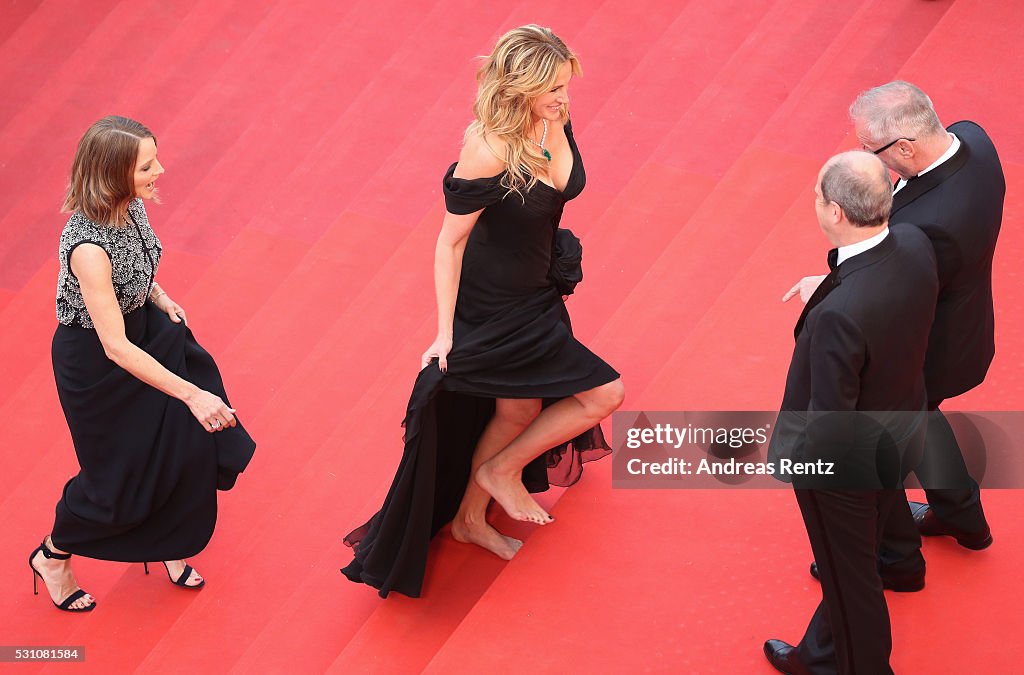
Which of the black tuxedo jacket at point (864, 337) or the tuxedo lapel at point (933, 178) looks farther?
the tuxedo lapel at point (933, 178)

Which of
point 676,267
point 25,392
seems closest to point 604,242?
point 676,267

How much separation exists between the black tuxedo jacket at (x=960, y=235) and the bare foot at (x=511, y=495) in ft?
3.90

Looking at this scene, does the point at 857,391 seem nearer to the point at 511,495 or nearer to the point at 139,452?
the point at 511,495

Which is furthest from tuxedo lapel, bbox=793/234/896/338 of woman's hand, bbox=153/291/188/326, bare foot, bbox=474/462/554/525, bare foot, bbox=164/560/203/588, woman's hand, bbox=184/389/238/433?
bare foot, bbox=164/560/203/588

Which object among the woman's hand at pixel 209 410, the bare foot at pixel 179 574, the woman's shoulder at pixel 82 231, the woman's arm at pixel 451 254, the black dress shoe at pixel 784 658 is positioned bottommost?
the bare foot at pixel 179 574

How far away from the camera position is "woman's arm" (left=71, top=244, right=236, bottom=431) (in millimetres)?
3205

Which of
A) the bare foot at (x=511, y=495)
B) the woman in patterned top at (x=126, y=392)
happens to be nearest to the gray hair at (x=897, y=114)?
the bare foot at (x=511, y=495)

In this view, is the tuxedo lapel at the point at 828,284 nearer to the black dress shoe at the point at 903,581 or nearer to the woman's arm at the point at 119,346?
the black dress shoe at the point at 903,581

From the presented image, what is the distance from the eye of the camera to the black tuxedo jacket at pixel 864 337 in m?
2.50

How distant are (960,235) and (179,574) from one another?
266 centimetres

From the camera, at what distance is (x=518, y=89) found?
2969 mm

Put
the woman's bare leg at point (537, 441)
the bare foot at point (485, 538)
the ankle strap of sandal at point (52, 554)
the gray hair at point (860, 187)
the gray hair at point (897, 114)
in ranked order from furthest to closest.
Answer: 1. the ankle strap of sandal at point (52, 554)
2. the bare foot at point (485, 538)
3. the woman's bare leg at point (537, 441)
4. the gray hair at point (897, 114)
5. the gray hair at point (860, 187)

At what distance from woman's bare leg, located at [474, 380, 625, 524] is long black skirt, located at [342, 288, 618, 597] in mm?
45

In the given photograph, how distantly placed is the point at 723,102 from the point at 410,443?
246 cm
